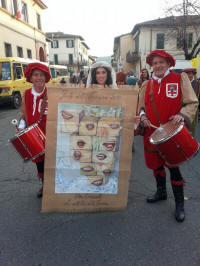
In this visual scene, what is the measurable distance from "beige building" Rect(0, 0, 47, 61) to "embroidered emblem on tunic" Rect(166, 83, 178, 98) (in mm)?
16103

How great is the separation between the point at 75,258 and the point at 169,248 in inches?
34.2

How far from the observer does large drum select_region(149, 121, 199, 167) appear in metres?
1.88

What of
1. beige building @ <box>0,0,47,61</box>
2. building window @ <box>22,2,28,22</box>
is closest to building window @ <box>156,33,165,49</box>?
beige building @ <box>0,0,47,61</box>

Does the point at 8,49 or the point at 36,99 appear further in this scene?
the point at 8,49

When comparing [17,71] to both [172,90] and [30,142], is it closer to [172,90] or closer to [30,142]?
[30,142]

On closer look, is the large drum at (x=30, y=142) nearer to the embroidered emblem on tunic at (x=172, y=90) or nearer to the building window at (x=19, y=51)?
the embroidered emblem on tunic at (x=172, y=90)

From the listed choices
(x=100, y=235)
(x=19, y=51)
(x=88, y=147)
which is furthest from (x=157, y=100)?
(x=19, y=51)

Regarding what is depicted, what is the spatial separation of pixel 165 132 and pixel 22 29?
20236mm

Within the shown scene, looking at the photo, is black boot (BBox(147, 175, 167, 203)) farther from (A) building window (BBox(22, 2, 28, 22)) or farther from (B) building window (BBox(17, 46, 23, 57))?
(A) building window (BBox(22, 2, 28, 22))

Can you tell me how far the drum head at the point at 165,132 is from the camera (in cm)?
188

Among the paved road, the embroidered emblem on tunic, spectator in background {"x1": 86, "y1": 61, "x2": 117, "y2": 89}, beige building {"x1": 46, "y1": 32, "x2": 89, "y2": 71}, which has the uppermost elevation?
beige building {"x1": 46, "y1": 32, "x2": 89, "y2": 71}

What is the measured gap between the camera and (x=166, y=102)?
2100mm

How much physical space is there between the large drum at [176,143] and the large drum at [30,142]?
1.15m

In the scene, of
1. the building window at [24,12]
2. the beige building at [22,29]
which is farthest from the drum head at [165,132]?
the building window at [24,12]
